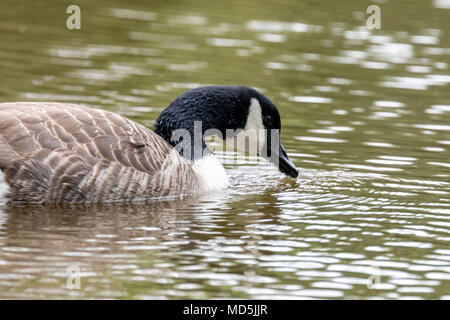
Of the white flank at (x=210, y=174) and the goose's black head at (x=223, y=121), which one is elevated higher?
the goose's black head at (x=223, y=121)

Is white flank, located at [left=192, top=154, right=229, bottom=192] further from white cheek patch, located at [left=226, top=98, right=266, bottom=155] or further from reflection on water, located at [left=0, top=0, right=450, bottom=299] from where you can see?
white cheek patch, located at [left=226, top=98, right=266, bottom=155]

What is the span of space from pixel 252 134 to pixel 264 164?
3.47 ft

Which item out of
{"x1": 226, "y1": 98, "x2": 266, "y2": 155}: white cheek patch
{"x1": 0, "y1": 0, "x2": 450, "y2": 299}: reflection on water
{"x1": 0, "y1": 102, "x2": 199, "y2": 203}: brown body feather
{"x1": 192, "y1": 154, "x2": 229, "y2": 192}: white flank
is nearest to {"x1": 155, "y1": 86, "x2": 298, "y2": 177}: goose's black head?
{"x1": 226, "y1": 98, "x2": 266, "y2": 155}: white cheek patch

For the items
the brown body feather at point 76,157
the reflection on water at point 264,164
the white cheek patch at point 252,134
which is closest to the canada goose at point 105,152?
the brown body feather at point 76,157

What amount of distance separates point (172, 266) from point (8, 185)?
2.87 metres

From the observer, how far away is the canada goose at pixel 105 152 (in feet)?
39.4

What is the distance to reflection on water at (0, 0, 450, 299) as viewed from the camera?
10.1 metres

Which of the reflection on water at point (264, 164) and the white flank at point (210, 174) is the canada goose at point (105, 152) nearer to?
the white flank at point (210, 174)

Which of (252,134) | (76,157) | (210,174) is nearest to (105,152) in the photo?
(76,157)

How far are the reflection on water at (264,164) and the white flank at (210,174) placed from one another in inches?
8.3

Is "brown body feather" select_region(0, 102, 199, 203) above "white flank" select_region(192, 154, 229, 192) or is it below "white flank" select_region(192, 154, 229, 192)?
above

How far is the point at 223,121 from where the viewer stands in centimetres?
1445
